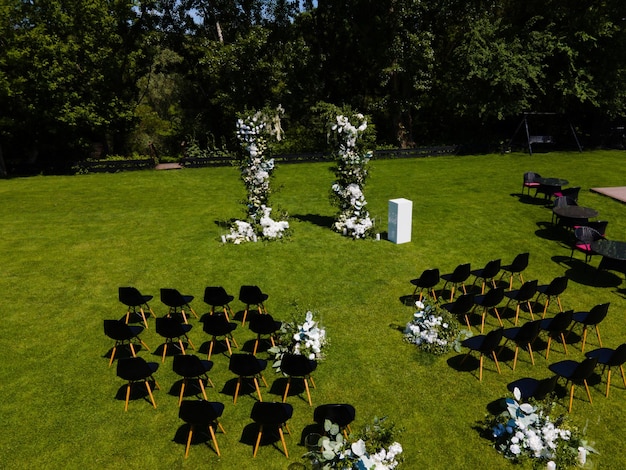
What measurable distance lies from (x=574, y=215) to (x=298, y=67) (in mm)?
23488

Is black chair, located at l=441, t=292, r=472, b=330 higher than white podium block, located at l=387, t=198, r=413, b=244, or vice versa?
white podium block, located at l=387, t=198, r=413, b=244

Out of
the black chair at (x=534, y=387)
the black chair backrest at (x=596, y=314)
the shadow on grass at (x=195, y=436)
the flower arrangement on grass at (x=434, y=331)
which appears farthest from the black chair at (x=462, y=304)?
the shadow on grass at (x=195, y=436)

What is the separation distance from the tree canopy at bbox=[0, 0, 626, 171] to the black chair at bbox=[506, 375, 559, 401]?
17736 millimetres

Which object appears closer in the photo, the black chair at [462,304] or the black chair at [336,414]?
the black chair at [336,414]

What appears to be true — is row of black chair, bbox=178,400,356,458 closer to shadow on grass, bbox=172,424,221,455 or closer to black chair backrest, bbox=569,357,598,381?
shadow on grass, bbox=172,424,221,455

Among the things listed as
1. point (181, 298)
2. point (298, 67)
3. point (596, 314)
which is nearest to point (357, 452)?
point (181, 298)

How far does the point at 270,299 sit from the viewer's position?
10688mm

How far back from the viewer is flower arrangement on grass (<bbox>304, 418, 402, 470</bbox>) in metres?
5.09

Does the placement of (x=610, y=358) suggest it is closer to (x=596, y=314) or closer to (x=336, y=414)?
(x=596, y=314)

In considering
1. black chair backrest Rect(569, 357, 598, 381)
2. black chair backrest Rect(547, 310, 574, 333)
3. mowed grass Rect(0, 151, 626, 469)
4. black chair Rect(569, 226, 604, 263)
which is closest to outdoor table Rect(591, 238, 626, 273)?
black chair Rect(569, 226, 604, 263)

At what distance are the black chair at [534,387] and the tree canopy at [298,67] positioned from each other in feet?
58.2

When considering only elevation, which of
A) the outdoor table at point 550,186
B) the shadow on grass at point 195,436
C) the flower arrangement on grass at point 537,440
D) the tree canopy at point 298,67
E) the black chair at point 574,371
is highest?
the tree canopy at point 298,67

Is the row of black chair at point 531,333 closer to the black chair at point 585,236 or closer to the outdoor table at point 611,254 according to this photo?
the outdoor table at point 611,254

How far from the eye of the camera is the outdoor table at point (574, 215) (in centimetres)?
1334
